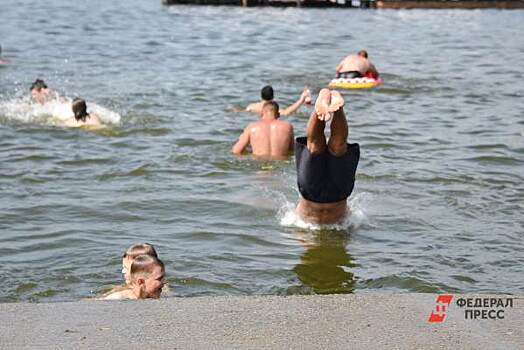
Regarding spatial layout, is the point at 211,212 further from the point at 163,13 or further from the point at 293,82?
the point at 163,13

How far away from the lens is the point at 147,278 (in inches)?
240

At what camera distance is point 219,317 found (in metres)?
4.87

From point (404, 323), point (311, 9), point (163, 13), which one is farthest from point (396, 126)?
point (311, 9)

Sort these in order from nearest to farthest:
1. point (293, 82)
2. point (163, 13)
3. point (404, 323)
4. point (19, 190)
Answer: point (404, 323)
point (19, 190)
point (293, 82)
point (163, 13)

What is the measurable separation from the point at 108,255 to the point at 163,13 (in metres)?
30.7

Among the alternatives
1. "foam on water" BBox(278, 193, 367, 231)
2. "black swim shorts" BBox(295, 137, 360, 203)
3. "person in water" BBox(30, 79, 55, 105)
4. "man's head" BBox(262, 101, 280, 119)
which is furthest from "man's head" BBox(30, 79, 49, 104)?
"black swim shorts" BBox(295, 137, 360, 203)

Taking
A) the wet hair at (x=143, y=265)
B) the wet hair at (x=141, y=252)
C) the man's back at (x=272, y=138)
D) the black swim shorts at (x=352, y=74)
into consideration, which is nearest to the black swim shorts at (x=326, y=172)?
the wet hair at (x=141, y=252)

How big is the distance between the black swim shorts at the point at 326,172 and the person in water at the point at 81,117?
6.23m

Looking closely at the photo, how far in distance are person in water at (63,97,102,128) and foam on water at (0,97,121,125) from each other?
0.23 m

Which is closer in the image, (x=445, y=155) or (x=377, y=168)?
(x=377, y=168)

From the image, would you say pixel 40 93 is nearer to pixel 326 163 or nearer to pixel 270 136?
pixel 270 136
